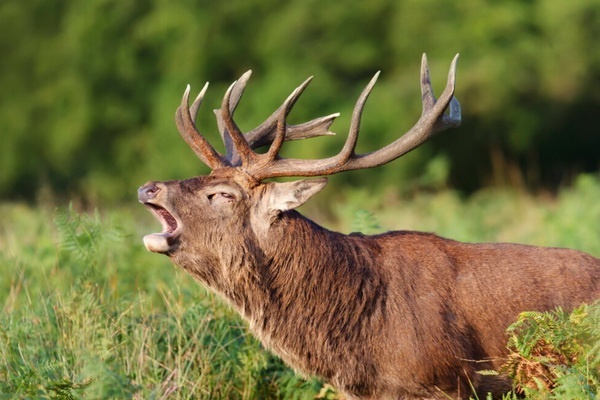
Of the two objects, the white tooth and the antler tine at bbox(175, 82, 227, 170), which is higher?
the antler tine at bbox(175, 82, 227, 170)

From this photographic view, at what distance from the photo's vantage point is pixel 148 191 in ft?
18.5

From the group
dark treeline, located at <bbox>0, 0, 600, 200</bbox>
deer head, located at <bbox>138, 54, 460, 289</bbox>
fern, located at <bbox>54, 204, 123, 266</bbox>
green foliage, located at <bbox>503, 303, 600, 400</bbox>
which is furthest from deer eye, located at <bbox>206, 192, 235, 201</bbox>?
dark treeline, located at <bbox>0, 0, 600, 200</bbox>

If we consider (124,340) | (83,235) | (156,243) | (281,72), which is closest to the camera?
(156,243)

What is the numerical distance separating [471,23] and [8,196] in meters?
11.4

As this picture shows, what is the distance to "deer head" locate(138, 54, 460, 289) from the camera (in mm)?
5664

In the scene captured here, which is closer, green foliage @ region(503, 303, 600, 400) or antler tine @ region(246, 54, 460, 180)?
green foliage @ region(503, 303, 600, 400)

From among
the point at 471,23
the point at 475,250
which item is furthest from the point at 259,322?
the point at 471,23

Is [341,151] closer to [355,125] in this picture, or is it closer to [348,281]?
[355,125]

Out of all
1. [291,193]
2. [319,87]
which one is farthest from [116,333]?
[319,87]

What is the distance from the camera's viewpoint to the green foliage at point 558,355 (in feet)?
16.6

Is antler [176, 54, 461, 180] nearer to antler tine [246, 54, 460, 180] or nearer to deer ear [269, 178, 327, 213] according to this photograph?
antler tine [246, 54, 460, 180]

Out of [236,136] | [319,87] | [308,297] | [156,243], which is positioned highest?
[319,87]

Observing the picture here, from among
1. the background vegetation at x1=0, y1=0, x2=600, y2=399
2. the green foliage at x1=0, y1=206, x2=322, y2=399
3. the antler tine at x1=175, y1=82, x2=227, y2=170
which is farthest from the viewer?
the background vegetation at x1=0, y1=0, x2=600, y2=399

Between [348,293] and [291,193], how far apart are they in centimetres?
67
